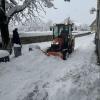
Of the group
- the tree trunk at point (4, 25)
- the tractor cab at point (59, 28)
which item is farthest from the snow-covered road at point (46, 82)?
the tree trunk at point (4, 25)

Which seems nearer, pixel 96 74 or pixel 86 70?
pixel 96 74

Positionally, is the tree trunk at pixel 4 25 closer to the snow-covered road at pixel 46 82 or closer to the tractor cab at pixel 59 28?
the tractor cab at pixel 59 28

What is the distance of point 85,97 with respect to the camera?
8.45m

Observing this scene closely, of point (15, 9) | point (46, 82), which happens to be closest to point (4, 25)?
point (15, 9)

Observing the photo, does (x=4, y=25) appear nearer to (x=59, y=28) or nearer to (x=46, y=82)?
(x=59, y=28)

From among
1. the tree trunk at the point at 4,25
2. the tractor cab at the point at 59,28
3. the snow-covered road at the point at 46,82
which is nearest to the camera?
the snow-covered road at the point at 46,82

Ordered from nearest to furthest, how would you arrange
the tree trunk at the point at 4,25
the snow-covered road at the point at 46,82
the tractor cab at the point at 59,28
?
the snow-covered road at the point at 46,82 < the tractor cab at the point at 59,28 < the tree trunk at the point at 4,25

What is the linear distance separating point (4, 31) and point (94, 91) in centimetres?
1456

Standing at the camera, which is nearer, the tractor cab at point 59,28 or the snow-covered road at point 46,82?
the snow-covered road at point 46,82

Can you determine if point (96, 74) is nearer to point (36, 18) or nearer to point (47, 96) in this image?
point (47, 96)

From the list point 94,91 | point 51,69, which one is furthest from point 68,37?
point 94,91

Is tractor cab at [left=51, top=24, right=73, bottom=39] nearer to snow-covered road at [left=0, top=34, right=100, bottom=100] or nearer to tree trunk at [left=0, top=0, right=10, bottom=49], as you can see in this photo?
tree trunk at [left=0, top=0, right=10, bottom=49]

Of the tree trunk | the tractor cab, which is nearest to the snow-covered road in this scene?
the tractor cab

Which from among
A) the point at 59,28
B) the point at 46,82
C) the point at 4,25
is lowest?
the point at 46,82
